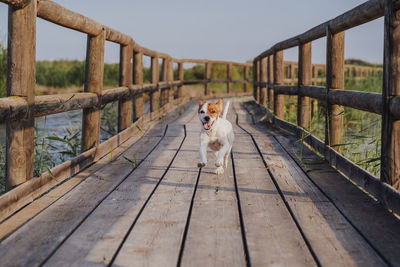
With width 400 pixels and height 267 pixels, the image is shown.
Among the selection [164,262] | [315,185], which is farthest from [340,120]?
[164,262]

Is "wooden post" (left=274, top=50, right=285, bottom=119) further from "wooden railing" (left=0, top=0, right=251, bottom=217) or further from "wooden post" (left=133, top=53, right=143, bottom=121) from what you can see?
"wooden railing" (left=0, top=0, right=251, bottom=217)

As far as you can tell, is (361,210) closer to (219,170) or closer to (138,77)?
(219,170)

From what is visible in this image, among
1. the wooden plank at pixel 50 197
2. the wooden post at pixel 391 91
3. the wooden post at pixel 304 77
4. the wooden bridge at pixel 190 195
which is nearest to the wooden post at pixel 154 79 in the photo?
the wooden plank at pixel 50 197

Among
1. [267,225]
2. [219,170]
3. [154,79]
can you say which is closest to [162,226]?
[267,225]

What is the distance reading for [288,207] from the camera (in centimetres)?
277

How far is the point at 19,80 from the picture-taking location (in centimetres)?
284

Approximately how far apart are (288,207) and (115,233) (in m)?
1.08

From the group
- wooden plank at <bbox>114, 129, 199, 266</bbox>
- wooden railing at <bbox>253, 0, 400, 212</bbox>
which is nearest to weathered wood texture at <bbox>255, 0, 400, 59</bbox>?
wooden railing at <bbox>253, 0, 400, 212</bbox>

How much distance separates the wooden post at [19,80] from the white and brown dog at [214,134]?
53.6 inches

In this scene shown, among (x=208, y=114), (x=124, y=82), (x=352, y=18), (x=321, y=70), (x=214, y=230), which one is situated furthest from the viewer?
(x=321, y=70)

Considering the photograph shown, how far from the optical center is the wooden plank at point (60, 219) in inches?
80.9

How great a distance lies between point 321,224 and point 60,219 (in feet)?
4.70

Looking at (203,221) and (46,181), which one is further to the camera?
(46,181)

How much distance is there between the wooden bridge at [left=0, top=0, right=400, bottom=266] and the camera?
2.08 meters
